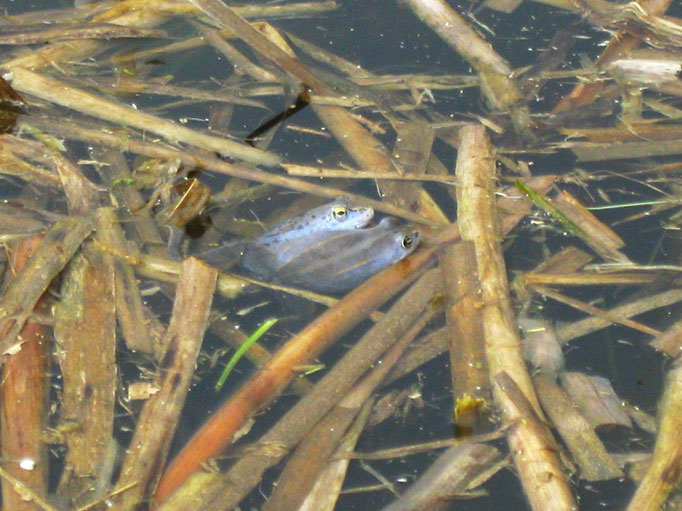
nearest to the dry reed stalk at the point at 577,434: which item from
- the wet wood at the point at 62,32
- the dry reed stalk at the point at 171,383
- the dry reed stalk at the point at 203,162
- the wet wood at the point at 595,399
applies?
the wet wood at the point at 595,399

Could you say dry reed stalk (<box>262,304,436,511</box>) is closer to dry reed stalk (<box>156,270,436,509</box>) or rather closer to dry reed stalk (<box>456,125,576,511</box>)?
dry reed stalk (<box>156,270,436,509</box>)

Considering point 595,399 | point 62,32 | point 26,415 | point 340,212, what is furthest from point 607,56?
point 26,415

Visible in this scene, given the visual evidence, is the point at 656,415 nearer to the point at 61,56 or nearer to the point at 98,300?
the point at 98,300

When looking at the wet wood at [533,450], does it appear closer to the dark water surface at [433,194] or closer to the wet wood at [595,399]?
the dark water surface at [433,194]

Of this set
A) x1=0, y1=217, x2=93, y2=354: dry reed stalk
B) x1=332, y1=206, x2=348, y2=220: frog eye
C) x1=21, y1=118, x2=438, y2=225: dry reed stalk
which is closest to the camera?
x1=0, y1=217, x2=93, y2=354: dry reed stalk

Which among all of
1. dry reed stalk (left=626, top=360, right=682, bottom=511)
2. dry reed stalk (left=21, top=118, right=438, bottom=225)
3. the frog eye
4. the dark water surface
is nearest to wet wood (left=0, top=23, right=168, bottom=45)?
the dark water surface

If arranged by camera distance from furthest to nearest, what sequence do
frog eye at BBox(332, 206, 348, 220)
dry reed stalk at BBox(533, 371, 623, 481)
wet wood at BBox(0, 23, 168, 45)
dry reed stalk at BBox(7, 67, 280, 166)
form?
wet wood at BBox(0, 23, 168, 45), dry reed stalk at BBox(7, 67, 280, 166), frog eye at BBox(332, 206, 348, 220), dry reed stalk at BBox(533, 371, 623, 481)
